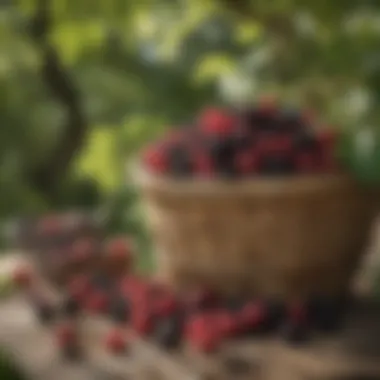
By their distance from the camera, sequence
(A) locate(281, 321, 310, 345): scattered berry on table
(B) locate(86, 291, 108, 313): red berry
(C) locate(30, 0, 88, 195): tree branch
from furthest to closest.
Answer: (B) locate(86, 291, 108, 313): red berry
(A) locate(281, 321, 310, 345): scattered berry on table
(C) locate(30, 0, 88, 195): tree branch

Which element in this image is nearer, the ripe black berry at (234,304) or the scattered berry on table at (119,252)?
the ripe black berry at (234,304)

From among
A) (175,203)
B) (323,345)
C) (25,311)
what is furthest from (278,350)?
(25,311)

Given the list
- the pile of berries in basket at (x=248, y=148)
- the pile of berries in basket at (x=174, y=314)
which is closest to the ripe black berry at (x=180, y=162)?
the pile of berries in basket at (x=248, y=148)

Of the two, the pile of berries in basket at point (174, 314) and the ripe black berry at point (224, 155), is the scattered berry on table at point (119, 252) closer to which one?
the pile of berries in basket at point (174, 314)

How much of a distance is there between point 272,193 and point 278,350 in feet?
0.40

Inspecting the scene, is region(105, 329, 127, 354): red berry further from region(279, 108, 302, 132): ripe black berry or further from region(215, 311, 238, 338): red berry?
region(279, 108, 302, 132): ripe black berry

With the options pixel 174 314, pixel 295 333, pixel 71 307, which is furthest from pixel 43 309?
pixel 295 333

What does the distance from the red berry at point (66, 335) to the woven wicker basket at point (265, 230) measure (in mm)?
109

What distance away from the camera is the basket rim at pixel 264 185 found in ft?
2.44

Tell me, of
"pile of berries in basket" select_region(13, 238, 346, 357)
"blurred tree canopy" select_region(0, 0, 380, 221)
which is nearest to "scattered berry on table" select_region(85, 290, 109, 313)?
"pile of berries in basket" select_region(13, 238, 346, 357)

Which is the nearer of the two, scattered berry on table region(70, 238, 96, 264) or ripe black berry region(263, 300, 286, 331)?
ripe black berry region(263, 300, 286, 331)

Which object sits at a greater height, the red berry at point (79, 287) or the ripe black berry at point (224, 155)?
the ripe black berry at point (224, 155)

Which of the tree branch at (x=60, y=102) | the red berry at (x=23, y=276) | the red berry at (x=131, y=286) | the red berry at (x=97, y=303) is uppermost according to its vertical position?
the tree branch at (x=60, y=102)

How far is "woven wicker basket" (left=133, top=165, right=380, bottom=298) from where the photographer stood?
0.75 meters
